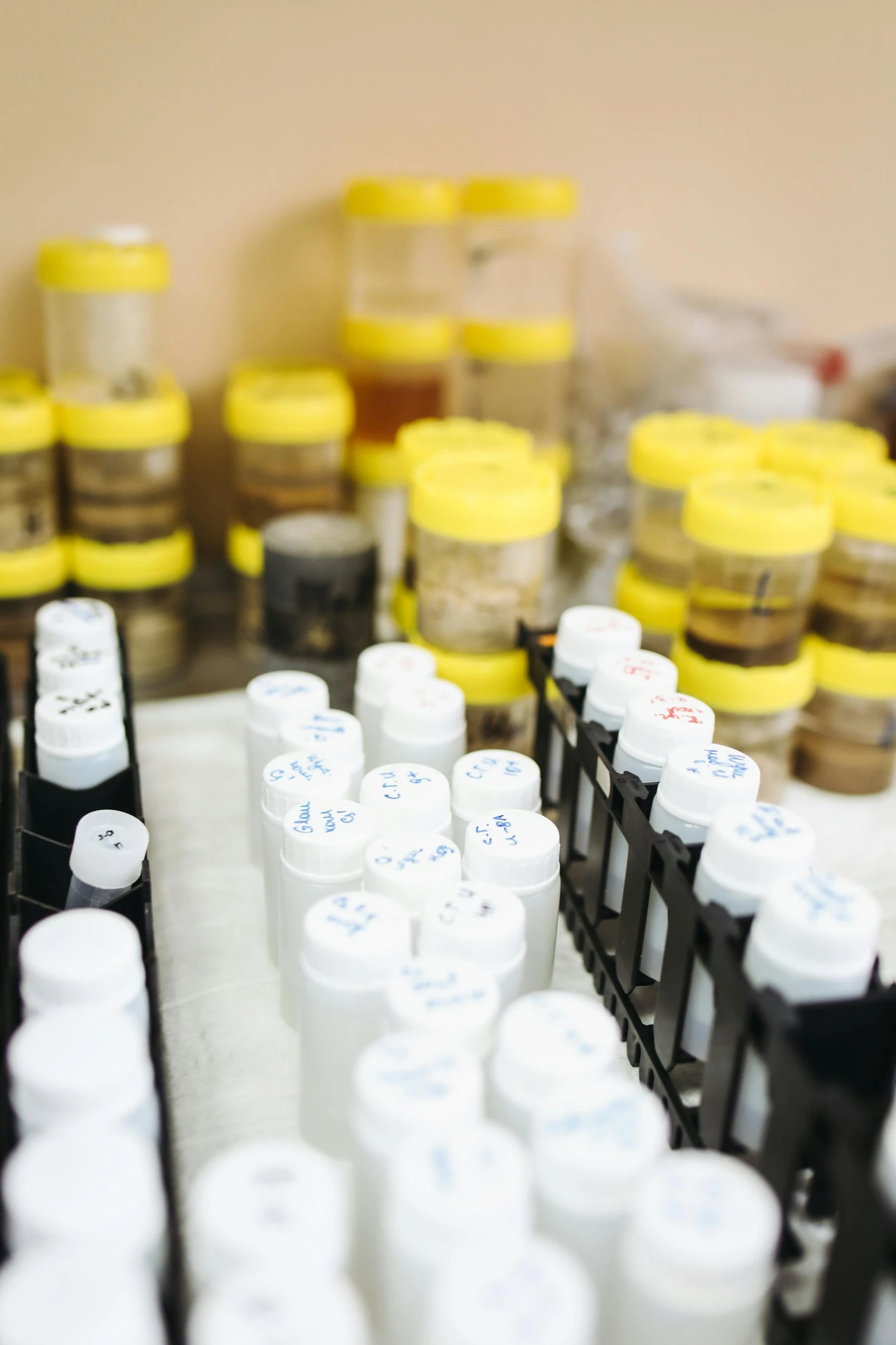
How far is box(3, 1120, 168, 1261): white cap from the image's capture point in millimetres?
366

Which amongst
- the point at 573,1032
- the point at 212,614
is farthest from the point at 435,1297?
the point at 212,614

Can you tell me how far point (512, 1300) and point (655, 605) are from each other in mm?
630

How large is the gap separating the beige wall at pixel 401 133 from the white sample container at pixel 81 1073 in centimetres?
85

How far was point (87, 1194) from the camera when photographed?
373mm

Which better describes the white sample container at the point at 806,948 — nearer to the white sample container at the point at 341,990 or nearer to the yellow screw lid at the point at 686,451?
the white sample container at the point at 341,990

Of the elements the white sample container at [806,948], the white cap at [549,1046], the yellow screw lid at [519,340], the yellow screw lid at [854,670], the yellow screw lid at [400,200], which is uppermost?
the yellow screw lid at [400,200]

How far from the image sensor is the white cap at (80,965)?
461mm

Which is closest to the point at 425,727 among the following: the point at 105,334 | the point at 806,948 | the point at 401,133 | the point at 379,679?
the point at 379,679

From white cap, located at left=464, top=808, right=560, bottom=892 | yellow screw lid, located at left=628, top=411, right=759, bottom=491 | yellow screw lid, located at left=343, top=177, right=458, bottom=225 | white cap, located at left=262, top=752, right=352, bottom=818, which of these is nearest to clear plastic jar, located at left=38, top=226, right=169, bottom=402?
yellow screw lid, located at left=343, top=177, right=458, bottom=225

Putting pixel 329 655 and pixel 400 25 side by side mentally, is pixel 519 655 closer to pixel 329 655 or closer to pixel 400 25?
pixel 329 655

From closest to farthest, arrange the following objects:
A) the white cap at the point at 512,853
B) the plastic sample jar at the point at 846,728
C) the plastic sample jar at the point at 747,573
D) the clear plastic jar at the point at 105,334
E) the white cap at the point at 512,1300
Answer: the white cap at the point at 512,1300 → the white cap at the point at 512,853 → the plastic sample jar at the point at 747,573 → the plastic sample jar at the point at 846,728 → the clear plastic jar at the point at 105,334

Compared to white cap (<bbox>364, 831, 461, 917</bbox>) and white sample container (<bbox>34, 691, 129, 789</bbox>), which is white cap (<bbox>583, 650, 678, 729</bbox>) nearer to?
white cap (<bbox>364, 831, 461, 917</bbox>)

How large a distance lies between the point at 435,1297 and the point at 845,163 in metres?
1.38

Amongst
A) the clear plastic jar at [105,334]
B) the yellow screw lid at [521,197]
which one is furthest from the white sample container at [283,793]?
the yellow screw lid at [521,197]
